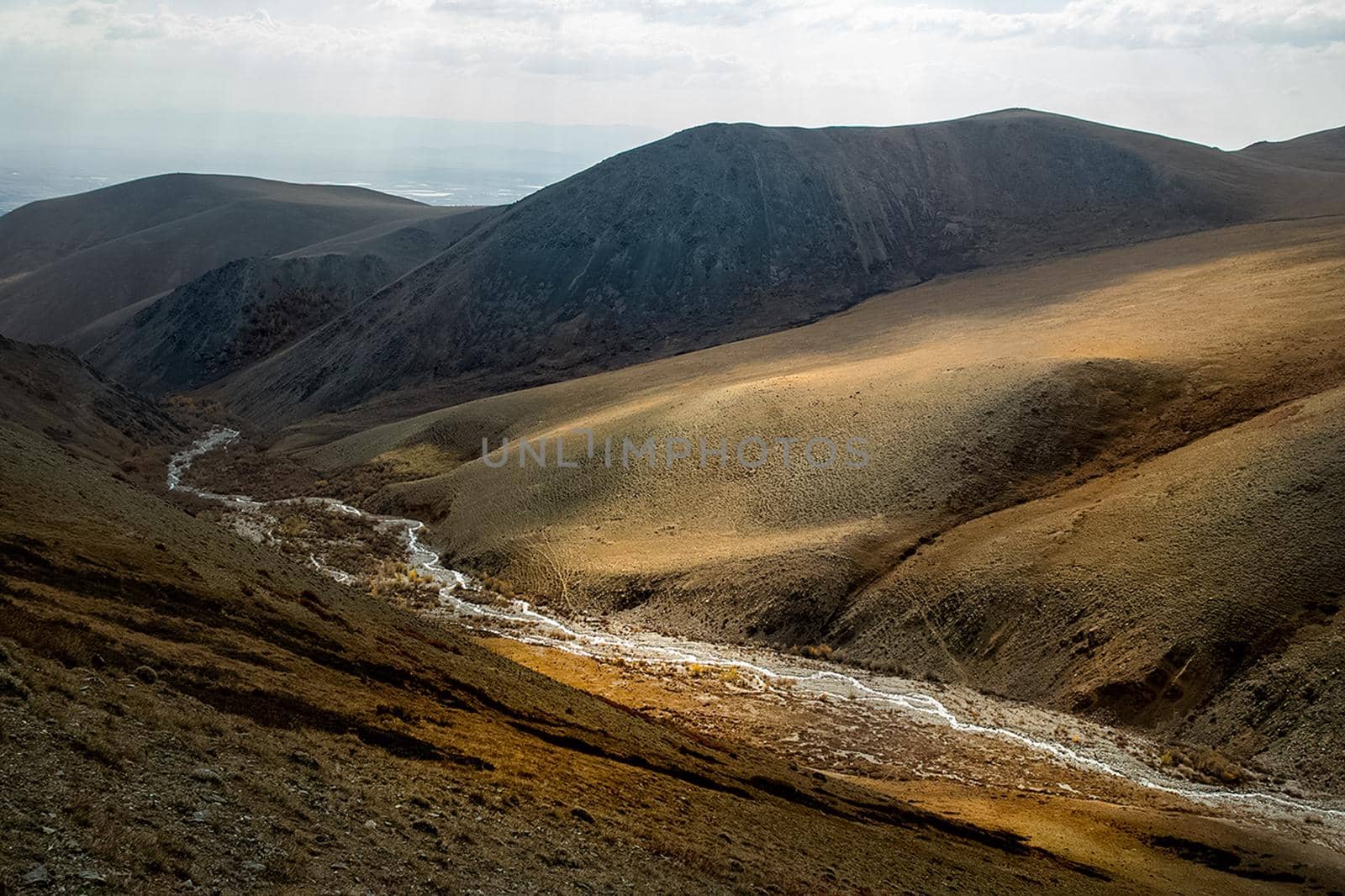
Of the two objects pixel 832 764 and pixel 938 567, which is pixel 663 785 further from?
pixel 938 567

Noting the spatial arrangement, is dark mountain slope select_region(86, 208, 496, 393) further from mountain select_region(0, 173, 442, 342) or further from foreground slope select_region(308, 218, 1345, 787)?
foreground slope select_region(308, 218, 1345, 787)

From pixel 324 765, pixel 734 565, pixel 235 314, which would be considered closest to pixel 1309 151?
pixel 734 565

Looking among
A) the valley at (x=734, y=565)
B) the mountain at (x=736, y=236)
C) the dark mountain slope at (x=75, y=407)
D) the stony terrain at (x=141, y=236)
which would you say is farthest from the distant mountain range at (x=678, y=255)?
the dark mountain slope at (x=75, y=407)

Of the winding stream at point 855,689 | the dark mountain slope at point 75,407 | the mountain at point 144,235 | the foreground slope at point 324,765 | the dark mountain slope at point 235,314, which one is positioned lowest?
the winding stream at point 855,689

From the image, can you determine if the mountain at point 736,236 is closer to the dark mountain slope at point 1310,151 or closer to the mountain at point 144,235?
the dark mountain slope at point 1310,151

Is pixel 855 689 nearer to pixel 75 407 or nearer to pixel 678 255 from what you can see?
pixel 75 407
